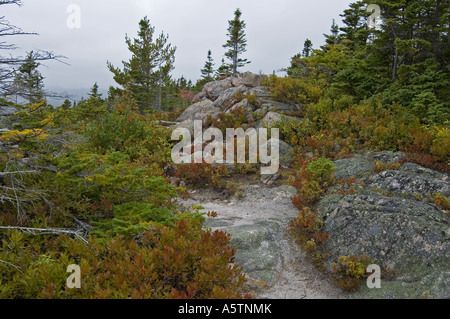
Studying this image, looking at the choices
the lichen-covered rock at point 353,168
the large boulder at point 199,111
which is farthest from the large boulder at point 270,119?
the lichen-covered rock at point 353,168

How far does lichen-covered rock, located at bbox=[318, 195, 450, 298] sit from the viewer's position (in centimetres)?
466

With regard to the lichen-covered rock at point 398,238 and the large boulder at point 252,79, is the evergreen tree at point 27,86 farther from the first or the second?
the large boulder at point 252,79

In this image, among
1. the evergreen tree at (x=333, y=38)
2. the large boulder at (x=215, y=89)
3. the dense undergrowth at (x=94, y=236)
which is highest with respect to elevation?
the evergreen tree at (x=333, y=38)

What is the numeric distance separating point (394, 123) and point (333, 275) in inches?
264

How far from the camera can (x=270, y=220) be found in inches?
273

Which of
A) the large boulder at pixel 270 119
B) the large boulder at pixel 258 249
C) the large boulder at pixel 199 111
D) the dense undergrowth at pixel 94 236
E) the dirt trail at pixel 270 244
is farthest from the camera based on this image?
the large boulder at pixel 199 111

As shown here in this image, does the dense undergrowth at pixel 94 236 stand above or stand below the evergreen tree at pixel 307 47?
below

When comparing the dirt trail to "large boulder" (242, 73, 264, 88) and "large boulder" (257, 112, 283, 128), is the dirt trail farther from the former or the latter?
"large boulder" (242, 73, 264, 88)

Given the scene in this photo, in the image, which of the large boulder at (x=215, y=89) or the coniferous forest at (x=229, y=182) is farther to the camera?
the large boulder at (x=215, y=89)

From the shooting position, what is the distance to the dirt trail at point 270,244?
190 inches

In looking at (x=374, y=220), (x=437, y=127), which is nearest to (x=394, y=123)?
(x=437, y=127)

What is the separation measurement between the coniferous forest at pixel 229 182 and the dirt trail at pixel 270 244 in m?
0.15
